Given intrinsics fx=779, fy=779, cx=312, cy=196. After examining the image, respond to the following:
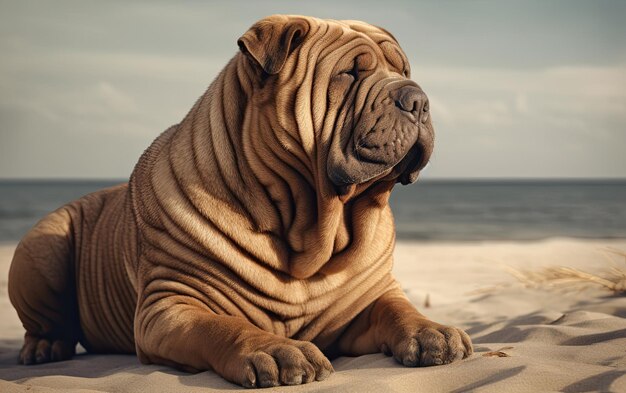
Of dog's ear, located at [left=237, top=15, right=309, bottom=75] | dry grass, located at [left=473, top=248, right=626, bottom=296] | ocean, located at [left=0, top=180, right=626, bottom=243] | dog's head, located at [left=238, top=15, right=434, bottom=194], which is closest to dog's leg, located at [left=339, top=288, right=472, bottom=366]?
dog's head, located at [left=238, top=15, right=434, bottom=194]

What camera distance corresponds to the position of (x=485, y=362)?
9.64 feet

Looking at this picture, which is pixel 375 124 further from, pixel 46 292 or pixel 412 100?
pixel 46 292

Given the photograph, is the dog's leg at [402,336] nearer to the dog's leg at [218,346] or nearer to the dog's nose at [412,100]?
the dog's leg at [218,346]

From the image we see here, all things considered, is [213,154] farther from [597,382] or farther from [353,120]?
[597,382]

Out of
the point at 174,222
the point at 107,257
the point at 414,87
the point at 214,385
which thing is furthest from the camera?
the point at 107,257

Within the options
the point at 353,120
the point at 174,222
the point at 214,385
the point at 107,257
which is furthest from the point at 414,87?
the point at 107,257

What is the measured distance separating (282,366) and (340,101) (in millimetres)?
1174

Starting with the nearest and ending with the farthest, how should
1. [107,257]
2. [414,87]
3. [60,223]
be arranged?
1. [414,87]
2. [107,257]
3. [60,223]

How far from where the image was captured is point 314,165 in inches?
131

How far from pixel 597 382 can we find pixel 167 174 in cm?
211

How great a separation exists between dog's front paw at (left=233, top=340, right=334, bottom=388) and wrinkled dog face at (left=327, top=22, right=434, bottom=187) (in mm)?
754

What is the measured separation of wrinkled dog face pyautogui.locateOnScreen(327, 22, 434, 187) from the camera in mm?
3205

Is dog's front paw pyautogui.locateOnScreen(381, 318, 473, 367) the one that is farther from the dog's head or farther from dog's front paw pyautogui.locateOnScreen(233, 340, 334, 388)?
the dog's head

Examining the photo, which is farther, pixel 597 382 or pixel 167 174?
pixel 167 174
